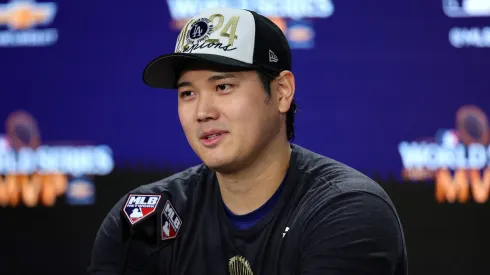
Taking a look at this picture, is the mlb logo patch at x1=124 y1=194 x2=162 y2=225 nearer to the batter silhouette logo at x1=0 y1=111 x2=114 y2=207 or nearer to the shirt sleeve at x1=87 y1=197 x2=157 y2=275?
the shirt sleeve at x1=87 y1=197 x2=157 y2=275

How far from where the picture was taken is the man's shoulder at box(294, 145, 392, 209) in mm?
1869

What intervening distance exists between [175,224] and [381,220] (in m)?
0.59

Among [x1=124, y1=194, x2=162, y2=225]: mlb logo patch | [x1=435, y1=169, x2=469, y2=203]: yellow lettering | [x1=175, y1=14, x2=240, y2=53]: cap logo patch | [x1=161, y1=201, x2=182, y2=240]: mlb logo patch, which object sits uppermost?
[x1=175, y1=14, x2=240, y2=53]: cap logo patch

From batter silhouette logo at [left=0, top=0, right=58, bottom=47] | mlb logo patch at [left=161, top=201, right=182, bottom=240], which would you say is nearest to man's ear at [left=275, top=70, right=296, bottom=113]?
mlb logo patch at [left=161, top=201, right=182, bottom=240]

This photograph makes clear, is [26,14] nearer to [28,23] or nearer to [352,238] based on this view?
[28,23]

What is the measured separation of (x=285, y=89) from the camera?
2.13 metres

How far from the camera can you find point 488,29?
3.31 metres

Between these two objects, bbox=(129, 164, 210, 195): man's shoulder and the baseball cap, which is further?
bbox=(129, 164, 210, 195): man's shoulder

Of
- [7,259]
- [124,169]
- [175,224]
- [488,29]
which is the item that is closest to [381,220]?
[175,224]

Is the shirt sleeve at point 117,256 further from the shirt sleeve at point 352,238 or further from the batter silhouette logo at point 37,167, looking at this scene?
the batter silhouette logo at point 37,167

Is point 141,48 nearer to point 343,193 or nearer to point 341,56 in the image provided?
point 341,56

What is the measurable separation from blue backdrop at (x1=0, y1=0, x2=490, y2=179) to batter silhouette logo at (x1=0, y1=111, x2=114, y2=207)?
2.3 inches

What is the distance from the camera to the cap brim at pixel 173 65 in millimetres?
1909

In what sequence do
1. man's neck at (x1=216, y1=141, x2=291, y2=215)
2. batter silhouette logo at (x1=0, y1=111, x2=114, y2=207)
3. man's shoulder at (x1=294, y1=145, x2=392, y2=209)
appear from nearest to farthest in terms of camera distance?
man's shoulder at (x1=294, y1=145, x2=392, y2=209)
man's neck at (x1=216, y1=141, x2=291, y2=215)
batter silhouette logo at (x1=0, y1=111, x2=114, y2=207)
